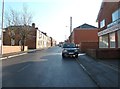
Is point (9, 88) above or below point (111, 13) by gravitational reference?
below

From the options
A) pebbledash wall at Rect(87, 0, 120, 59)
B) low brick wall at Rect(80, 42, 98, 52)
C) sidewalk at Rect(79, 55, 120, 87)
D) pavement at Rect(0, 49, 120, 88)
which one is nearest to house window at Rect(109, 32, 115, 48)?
pebbledash wall at Rect(87, 0, 120, 59)

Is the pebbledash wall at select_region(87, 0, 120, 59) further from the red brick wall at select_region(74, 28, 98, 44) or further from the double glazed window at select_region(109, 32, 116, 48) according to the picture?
the red brick wall at select_region(74, 28, 98, 44)

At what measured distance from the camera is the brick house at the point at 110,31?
75.4ft

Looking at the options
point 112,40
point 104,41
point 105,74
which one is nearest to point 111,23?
point 112,40

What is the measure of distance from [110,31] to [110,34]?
989mm

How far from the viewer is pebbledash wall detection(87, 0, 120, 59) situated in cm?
2297

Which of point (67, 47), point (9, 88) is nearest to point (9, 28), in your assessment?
point (67, 47)

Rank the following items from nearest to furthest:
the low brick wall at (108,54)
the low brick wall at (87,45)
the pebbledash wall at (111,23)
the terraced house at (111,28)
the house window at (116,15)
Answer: the low brick wall at (108,54) → the terraced house at (111,28) → the house window at (116,15) → the pebbledash wall at (111,23) → the low brick wall at (87,45)

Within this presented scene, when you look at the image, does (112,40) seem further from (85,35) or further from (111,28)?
(85,35)

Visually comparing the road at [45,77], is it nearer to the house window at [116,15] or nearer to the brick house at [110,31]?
the brick house at [110,31]

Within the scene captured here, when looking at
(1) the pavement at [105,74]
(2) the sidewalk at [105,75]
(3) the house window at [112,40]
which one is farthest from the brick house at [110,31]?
(2) the sidewalk at [105,75]

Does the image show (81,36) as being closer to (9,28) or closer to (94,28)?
(94,28)

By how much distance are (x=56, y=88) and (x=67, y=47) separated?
64.7 ft

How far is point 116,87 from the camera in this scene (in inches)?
323
